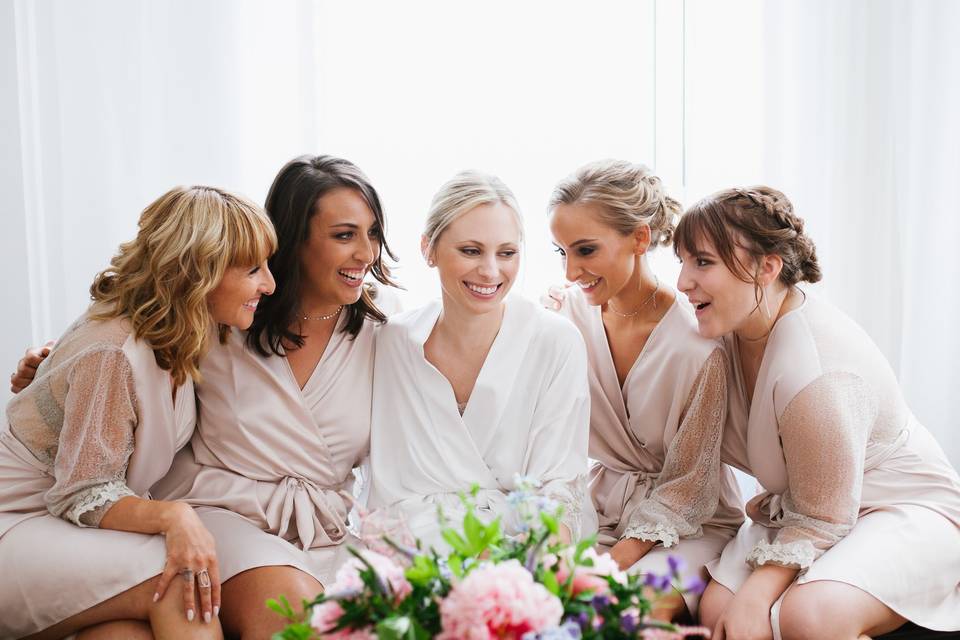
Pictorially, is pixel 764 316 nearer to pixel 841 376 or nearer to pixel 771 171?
pixel 841 376

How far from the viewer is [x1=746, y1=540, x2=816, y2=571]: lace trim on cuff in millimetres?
2078

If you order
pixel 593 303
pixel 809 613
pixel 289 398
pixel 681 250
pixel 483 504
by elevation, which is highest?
A: pixel 681 250

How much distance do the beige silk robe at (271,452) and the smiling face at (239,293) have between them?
6.7 inches

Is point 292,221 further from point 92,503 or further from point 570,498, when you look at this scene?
point 570,498

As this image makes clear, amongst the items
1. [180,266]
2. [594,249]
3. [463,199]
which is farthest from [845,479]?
[180,266]

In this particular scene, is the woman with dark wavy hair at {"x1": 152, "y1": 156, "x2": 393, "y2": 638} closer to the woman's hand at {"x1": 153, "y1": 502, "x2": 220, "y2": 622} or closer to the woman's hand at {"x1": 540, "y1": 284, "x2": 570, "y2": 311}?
the woman's hand at {"x1": 153, "y1": 502, "x2": 220, "y2": 622}

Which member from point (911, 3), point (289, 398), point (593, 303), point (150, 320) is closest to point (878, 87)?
point (911, 3)

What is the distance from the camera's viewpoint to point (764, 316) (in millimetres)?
2252

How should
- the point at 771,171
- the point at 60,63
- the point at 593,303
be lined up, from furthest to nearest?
the point at 771,171 < the point at 60,63 < the point at 593,303

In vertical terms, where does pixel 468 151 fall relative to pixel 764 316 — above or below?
above

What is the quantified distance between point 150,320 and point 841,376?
1608mm

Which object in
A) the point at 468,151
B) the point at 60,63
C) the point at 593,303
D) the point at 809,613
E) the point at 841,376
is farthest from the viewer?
the point at 468,151

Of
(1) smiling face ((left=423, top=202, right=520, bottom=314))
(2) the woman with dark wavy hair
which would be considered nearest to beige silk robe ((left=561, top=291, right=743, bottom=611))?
(1) smiling face ((left=423, top=202, right=520, bottom=314))

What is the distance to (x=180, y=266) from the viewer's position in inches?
79.5
